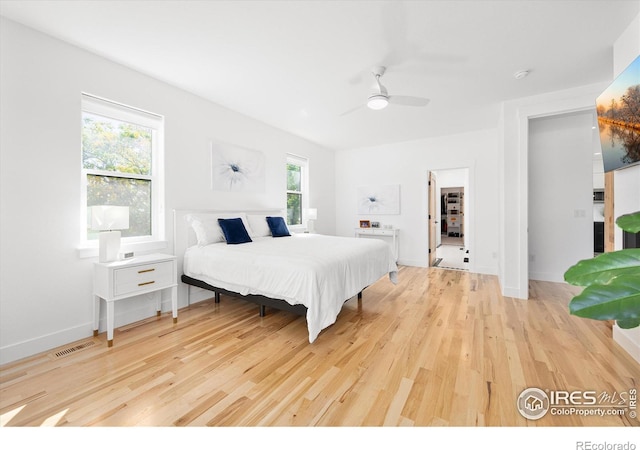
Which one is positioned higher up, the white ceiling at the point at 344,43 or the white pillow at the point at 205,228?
the white ceiling at the point at 344,43

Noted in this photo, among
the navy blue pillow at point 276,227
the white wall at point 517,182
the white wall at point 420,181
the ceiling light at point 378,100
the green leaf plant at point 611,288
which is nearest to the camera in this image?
the green leaf plant at point 611,288

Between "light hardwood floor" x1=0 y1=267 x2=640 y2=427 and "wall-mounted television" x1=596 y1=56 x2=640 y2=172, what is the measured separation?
1.56 meters

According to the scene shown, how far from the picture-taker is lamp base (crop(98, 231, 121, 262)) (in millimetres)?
2482

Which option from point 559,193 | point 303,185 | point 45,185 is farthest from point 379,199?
point 45,185

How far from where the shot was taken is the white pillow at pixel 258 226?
3953mm

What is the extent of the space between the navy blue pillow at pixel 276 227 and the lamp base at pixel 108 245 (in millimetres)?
1958

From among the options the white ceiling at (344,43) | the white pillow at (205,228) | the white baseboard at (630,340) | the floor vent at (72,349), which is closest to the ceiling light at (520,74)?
the white ceiling at (344,43)

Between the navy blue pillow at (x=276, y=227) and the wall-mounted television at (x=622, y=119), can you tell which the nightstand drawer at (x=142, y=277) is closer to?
the navy blue pillow at (x=276, y=227)

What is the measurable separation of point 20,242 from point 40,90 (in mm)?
1286

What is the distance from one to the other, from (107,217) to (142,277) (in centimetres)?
62

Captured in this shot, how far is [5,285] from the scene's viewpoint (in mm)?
2105

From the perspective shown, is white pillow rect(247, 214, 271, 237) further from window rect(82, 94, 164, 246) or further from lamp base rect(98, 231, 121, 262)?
lamp base rect(98, 231, 121, 262)
